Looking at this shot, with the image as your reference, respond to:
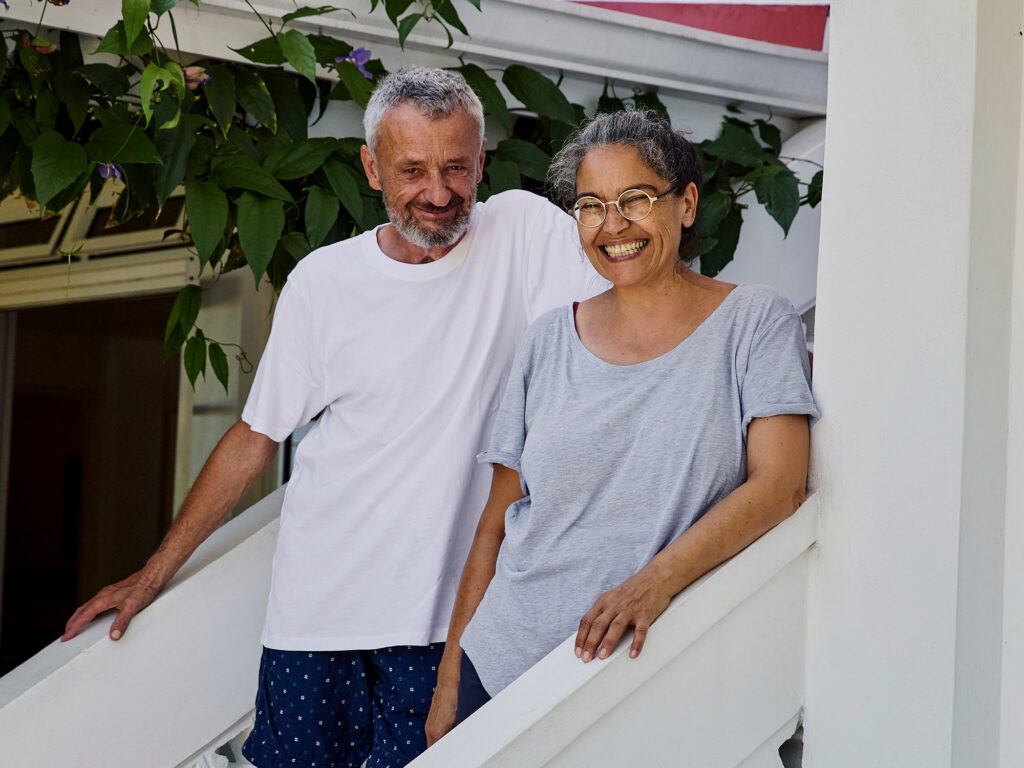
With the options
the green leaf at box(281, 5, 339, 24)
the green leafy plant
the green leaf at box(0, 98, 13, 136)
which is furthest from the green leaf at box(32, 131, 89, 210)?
the green leaf at box(281, 5, 339, 24)

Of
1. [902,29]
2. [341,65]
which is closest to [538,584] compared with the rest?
[902,29]

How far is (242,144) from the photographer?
2.44m

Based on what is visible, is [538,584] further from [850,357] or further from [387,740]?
[387,740]

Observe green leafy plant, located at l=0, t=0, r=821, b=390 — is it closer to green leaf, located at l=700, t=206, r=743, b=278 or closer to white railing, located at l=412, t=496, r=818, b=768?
green leaf, located at l=700, t=206, r=743, b=278

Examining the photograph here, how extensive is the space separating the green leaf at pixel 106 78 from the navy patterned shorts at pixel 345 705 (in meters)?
1.11

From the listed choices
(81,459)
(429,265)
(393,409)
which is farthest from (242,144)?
(81,459)

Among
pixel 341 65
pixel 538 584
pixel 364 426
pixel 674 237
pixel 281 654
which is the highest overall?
pixel 341 65

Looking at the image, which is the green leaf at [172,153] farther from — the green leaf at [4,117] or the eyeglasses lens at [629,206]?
the eyeglasses lens at [629,206]

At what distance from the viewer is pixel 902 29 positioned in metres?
1.39

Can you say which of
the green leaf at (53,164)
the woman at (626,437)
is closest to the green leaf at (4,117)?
the green leaf at (53,164)

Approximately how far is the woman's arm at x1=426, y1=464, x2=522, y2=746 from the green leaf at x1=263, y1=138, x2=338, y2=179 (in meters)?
0.97

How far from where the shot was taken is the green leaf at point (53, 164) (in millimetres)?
2164

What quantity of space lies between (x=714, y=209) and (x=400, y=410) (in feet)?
3.09

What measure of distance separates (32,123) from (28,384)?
523 cm
